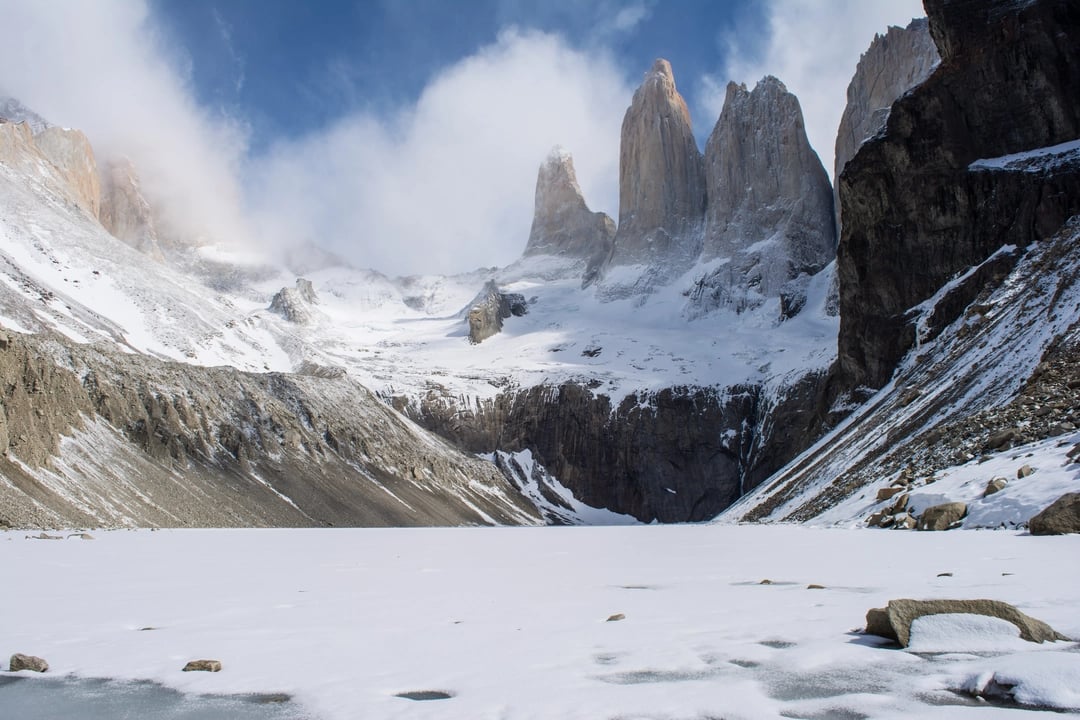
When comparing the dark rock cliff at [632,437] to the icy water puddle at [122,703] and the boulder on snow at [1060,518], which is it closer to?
the boulder on snow at [1060,518]

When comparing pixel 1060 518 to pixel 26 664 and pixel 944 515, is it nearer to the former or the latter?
pixel 944 515

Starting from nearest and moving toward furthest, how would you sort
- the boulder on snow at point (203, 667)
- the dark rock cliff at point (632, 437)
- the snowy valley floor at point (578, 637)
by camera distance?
the snowy valley floor at point (578, 637) < the boulder on snow at point (203, 667) < the dark rock cliff at point (632, 437)

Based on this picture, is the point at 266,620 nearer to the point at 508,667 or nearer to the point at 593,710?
the point at 508,667

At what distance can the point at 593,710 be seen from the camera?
658 centimetres

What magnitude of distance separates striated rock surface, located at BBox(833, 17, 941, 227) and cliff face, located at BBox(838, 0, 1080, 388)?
7079cm

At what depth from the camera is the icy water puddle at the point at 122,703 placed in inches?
271

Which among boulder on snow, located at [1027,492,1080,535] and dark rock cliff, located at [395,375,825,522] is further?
dark rock cliff, located at [395,375,825,522]

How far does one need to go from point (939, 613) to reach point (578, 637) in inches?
152

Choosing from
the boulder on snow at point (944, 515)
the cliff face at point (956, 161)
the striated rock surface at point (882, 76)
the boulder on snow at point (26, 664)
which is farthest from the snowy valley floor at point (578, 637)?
the striated rock surface at point (882, 76)

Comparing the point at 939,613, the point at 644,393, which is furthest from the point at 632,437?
the point at 939,613

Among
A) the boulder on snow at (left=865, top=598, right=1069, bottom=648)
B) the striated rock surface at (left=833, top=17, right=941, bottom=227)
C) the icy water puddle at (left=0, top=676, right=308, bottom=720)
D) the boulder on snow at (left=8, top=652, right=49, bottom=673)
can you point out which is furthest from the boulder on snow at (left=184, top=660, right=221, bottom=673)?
the striated rock surface at (left=833, top=17, right=941, bottom=227)

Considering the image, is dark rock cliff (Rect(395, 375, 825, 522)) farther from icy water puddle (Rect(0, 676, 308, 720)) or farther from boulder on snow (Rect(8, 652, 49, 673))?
icy water puddle (Rect(0, 676, 308, 720))

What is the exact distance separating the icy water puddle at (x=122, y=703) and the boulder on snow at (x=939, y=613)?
573cm

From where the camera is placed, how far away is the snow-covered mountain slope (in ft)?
87.7
